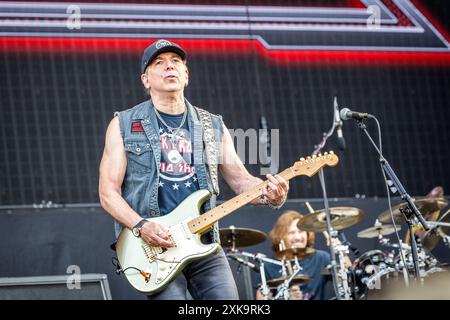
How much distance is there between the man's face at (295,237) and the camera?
831 centimetres

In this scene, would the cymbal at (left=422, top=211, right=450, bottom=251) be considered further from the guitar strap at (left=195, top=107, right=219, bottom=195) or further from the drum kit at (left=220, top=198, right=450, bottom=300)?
the guitar strap at (left=195, top=107, right=219, bottom=195)

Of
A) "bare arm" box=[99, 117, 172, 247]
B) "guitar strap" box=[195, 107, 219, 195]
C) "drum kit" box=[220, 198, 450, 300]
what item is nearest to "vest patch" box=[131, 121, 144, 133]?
"bare arm" box=[99, 117, 172, 247]

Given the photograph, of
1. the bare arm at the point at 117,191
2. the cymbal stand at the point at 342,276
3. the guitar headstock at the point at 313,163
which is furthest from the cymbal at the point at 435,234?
the bare arm at the point at 117,191

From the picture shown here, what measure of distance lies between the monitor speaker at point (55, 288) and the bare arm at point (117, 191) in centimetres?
217

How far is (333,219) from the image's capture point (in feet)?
25.9

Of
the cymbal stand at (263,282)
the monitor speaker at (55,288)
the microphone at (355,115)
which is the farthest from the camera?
the cymbal stand at (263,282)

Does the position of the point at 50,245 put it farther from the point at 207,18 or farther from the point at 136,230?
the point at 136,230

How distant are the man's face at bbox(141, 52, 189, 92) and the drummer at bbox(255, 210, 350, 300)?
3.30m

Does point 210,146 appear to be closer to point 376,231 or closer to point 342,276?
point 342,276

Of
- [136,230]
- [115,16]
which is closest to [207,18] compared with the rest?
[115,16]

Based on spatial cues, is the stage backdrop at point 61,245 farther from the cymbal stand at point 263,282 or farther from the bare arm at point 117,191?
the bare arm at point 117,191

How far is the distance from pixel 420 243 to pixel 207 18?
9.77ft

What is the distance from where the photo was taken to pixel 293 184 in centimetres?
883

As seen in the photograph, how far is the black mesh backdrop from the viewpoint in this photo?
831 centimetres
